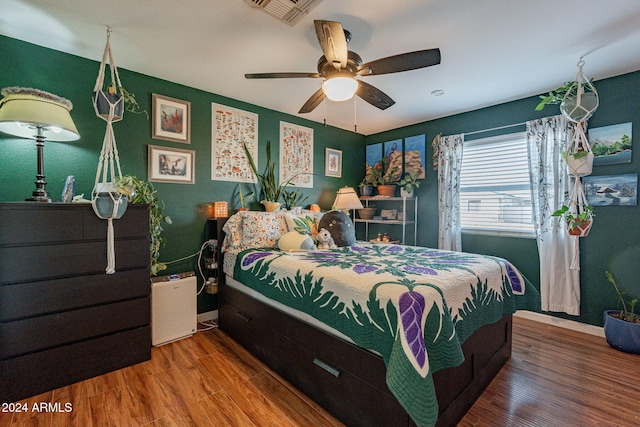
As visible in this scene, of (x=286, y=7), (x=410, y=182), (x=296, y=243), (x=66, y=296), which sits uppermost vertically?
(x=286, y=7)

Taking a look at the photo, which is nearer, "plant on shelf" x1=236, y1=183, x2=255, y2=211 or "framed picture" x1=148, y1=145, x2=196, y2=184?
"framed picture" x1=148, y1=145, x2=196, y2=184

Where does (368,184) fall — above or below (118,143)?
Result: below

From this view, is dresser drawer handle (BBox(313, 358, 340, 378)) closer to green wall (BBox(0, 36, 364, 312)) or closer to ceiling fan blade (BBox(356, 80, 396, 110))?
green wall (BBox(0, 36, 364, 312))

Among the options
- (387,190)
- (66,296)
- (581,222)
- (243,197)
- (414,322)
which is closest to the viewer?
(414,322)

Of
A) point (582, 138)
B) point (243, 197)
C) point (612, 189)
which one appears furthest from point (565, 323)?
point (243, 197)

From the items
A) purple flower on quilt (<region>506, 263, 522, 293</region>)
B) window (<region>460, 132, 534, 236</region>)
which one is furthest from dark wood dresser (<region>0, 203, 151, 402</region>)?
window (<region>460, 132, 534, 236</region>)

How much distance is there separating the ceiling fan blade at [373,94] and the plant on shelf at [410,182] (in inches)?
73.2

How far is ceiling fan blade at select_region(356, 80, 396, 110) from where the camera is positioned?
7.00ft

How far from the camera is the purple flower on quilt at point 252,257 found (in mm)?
2375

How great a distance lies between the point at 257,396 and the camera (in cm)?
180

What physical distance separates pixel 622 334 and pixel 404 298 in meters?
2.51

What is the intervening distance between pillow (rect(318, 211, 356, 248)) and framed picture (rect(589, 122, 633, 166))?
2561 millimetres

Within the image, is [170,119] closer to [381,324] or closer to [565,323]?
[381,324]

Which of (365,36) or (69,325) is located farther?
(365,36)
